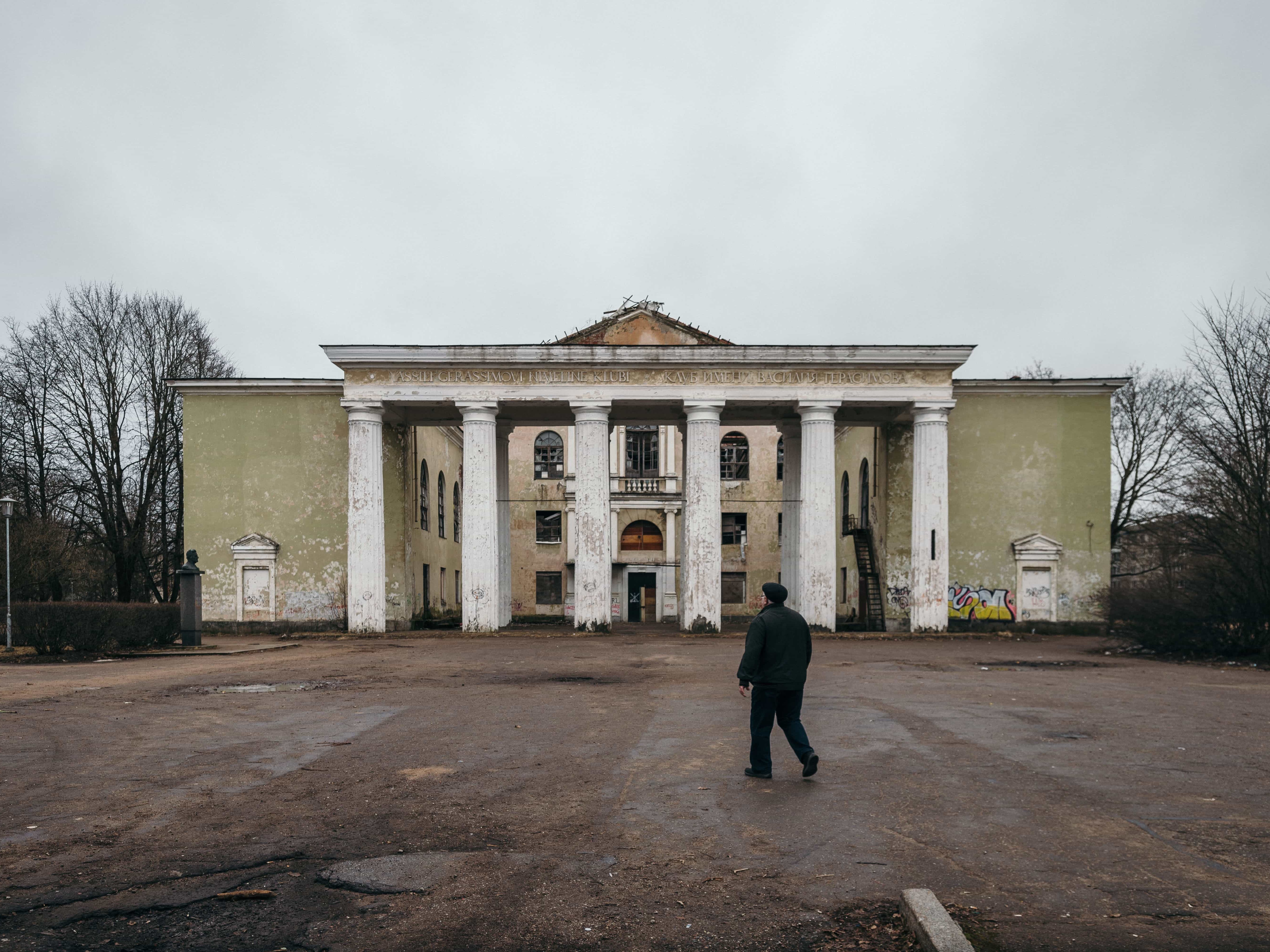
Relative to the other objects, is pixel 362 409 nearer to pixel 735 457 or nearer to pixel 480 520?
pixel 480 520

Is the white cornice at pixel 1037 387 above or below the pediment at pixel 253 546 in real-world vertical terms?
above

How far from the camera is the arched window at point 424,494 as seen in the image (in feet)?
124

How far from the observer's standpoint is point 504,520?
110 ft

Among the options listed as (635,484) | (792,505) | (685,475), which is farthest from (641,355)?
(635,484)

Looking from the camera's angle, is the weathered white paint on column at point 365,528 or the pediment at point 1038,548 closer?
the weathered white paint on column at point 365,528

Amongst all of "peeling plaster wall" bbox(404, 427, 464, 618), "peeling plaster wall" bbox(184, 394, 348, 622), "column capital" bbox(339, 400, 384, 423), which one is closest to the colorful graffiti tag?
"peeling plaster wall" bbox(404, 427, 464, 618)

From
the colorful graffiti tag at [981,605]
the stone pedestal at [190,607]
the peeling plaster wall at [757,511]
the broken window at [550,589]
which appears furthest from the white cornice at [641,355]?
the broken window at [550,589]

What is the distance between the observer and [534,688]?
1459 cm

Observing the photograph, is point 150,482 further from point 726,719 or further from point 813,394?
point 726,719

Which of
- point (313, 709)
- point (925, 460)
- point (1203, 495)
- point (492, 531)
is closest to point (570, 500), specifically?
point (492, 531)

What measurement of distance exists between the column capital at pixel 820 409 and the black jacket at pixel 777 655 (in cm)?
2249

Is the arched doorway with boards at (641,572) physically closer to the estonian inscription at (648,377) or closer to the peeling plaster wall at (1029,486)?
the estonian inscription at (648,377)

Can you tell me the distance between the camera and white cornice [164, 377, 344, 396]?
102ft

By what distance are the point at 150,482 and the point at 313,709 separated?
29.0 meters
